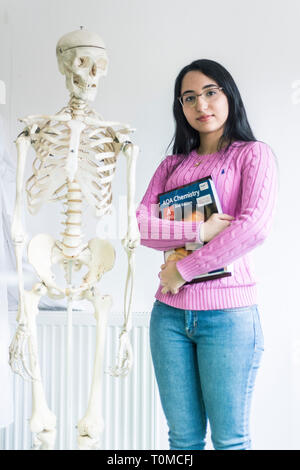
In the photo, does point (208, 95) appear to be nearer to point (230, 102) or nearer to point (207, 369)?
point (230, 102)

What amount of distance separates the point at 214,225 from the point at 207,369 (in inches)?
14.1

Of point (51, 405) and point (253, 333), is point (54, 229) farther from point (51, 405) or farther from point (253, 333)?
point (253, 333)

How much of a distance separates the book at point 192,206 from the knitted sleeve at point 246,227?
0.05 m

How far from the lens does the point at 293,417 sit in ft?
6.35

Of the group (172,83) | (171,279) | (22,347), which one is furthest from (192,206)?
(172,83)

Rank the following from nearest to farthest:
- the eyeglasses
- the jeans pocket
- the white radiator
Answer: the jeans pocket
the eyeglasses
the white radiator

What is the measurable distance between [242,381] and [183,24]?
1436 mm

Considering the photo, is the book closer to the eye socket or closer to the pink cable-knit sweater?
the pink cable-knit sweater

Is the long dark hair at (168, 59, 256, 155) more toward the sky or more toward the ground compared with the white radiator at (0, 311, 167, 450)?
more toward the sky

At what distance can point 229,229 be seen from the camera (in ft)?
3.87

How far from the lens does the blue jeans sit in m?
1.20

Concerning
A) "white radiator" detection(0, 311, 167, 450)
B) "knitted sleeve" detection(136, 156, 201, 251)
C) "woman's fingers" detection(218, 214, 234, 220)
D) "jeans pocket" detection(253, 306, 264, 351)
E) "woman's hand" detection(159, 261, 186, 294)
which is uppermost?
"woman's fingers" detection(218, 214, 234, 220)

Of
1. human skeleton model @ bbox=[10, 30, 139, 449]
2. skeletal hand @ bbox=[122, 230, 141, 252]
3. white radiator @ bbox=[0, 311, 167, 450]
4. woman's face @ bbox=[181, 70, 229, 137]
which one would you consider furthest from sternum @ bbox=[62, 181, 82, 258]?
white radiator @ bbox=[0, 311, 167, 450]

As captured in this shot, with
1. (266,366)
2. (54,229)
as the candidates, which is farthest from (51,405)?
(266,366)
